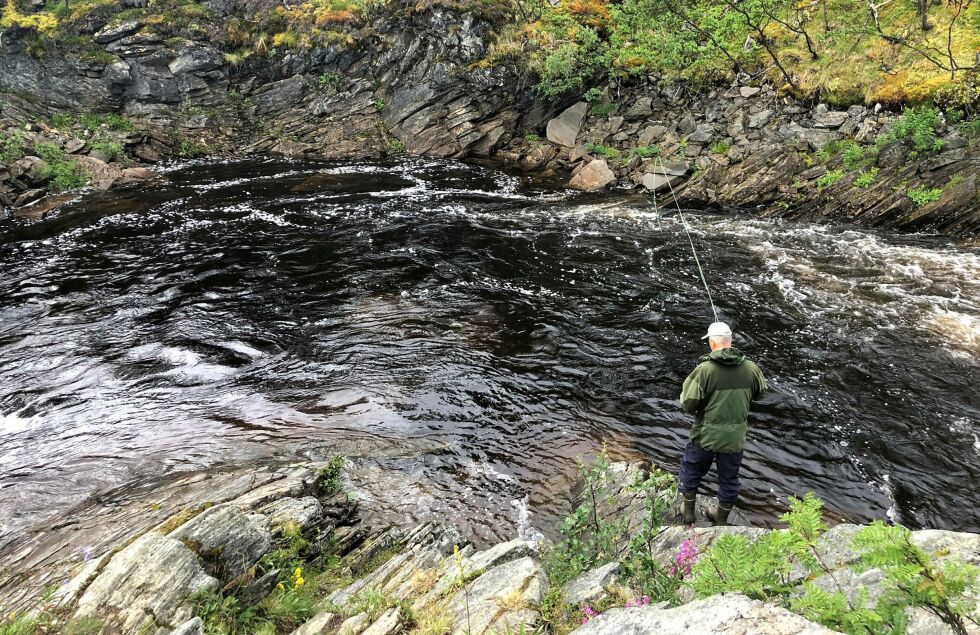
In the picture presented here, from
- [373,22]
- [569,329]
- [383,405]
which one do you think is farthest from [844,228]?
[373,22]

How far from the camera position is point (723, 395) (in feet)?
18.2

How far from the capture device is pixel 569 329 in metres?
10.5

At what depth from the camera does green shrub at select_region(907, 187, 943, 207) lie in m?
13.6

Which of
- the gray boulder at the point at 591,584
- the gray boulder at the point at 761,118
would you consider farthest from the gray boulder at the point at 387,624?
the gray boulder at the point at 761,118

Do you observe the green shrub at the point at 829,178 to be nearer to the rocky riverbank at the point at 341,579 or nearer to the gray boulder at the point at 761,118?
the gray boulder at the point at 761,118

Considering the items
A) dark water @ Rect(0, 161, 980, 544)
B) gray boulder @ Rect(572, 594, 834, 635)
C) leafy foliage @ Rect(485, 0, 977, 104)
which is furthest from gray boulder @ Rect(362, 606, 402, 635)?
leafy foliage @ Rect(485, 0, 977, 104)

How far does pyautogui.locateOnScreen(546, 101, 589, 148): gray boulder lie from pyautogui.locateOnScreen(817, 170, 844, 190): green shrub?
1096cm

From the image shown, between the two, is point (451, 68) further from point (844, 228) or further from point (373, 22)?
point (844, 228)

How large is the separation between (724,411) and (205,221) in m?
17.6

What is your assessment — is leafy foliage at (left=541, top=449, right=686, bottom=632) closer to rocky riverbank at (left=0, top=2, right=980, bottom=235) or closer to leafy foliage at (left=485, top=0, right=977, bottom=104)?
rocky riverbank at (left=0, top=2, right=980, bottom=235)

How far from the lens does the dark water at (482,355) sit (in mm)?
6906

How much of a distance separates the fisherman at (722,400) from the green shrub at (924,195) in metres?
12.2

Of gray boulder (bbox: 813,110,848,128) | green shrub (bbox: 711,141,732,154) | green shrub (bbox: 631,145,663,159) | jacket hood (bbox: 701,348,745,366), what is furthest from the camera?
green shrub (bbox: 631,145,663,159)

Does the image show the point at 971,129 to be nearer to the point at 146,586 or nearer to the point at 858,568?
the point at 858,568
